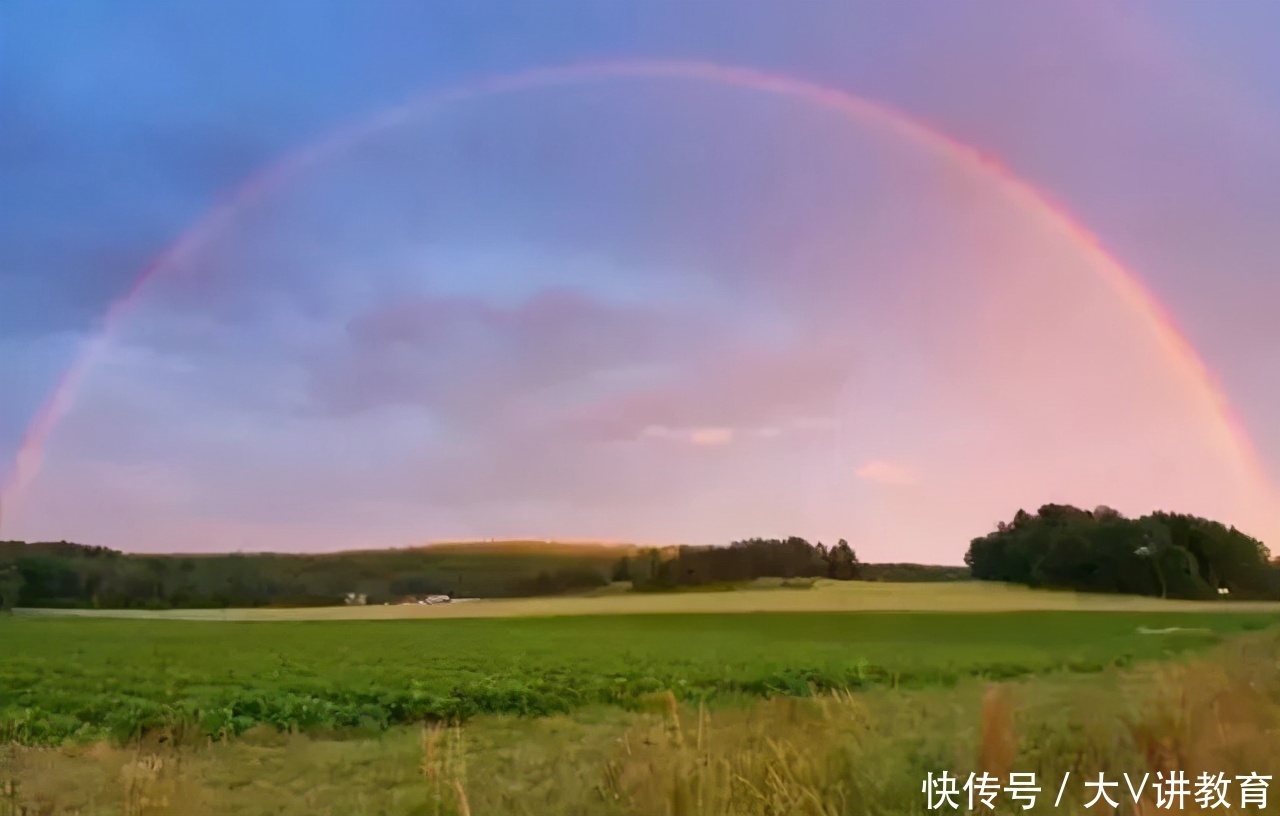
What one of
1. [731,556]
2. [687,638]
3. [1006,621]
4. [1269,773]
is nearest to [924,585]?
[731,556]

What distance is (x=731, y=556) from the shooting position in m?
64.3

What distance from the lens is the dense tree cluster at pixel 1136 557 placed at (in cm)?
6750

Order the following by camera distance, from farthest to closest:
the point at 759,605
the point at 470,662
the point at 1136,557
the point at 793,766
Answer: the point at 1136,557
the point at 759,605
the point at 470,662
the point at 793,766

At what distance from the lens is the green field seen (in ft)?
60.2

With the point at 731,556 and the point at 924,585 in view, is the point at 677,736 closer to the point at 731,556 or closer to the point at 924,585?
the point at 731,556

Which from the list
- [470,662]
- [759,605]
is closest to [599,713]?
[470,662]

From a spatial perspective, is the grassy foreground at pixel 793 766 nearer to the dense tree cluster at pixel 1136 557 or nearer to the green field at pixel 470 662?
the green field at pixel 470 662

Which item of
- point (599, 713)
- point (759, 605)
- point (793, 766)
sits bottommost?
point (759, 605)

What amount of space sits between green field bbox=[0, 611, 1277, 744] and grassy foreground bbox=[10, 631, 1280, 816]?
5.98 metres

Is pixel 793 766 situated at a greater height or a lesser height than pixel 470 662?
greater

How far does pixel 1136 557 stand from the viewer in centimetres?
6769

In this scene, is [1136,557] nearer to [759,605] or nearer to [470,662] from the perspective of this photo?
[759,605]

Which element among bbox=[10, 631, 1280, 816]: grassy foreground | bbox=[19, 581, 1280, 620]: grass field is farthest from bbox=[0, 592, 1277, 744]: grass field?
bbox=[10, 631, 1280, 816]: grassy foreground

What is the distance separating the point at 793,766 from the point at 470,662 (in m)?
24.4
